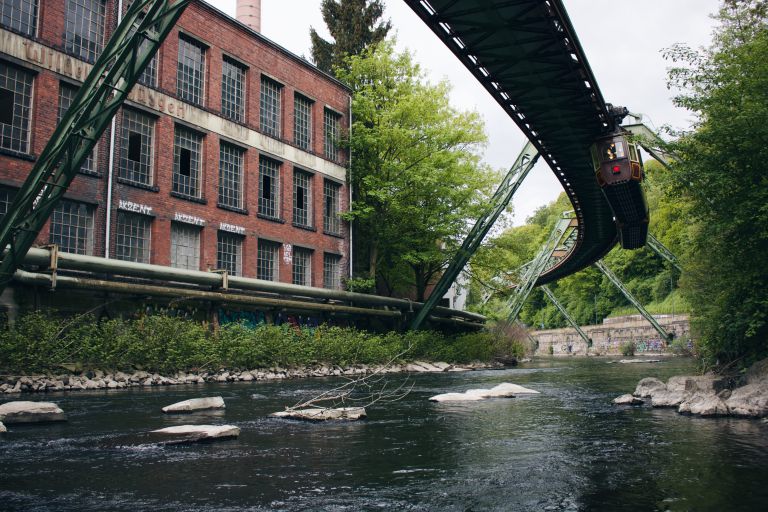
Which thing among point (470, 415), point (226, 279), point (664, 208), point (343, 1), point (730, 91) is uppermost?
point (343, 1)

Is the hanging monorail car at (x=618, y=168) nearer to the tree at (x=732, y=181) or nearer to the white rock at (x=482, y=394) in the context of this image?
the tree at (x=732, y=181)

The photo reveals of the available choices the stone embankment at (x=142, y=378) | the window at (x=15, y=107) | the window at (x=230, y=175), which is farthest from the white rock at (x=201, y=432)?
the window at (x=230, y=175)

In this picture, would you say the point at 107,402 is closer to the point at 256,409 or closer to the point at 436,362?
the point at 256,409

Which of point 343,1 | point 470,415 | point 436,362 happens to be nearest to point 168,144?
point 436,362

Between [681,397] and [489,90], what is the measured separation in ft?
29.2

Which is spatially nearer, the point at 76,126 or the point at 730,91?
the point at 730,91

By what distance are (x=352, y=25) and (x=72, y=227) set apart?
29070 mm

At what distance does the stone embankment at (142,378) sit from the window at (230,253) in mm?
6375

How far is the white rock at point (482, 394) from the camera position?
1349cm

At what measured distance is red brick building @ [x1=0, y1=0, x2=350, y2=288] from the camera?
20188 millimetres

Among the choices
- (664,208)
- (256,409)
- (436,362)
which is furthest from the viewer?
(664,208)

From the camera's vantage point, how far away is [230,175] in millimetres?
28000

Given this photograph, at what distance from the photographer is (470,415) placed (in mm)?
10812

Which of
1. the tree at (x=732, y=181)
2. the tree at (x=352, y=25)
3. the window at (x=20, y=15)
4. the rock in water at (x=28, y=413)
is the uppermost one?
the tree at (x=352, y=25)
